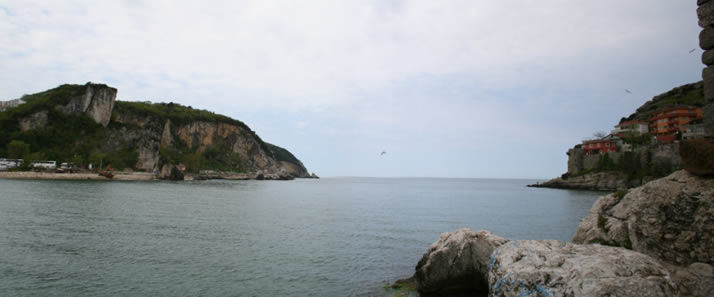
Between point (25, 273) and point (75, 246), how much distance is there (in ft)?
18.1

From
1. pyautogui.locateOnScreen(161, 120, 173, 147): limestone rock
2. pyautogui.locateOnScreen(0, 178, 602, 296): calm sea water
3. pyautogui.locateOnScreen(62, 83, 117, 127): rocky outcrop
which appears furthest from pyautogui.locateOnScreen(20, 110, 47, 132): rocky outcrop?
pyautogui.locateOnScreen(0, 178, 602, 296): calm sea water

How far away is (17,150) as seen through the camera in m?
120

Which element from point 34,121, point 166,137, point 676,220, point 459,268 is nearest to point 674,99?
point 459,268

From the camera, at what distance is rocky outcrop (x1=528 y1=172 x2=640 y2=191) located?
84.8 m

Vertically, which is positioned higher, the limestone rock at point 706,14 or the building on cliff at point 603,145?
the building on cliff at point 603,145

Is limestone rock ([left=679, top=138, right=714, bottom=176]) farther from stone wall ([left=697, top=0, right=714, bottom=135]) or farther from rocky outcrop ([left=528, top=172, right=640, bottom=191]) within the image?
rocky outcrop ([left=528, top=172, right=640, bottom=191])

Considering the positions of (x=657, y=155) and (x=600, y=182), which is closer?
(x=657, y=155)

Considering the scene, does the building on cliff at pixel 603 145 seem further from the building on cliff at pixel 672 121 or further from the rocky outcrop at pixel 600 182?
the rocky outcrop at pixel 600 182

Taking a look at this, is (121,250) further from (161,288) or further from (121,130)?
(121,130)

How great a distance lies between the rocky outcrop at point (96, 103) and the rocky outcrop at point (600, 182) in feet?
634

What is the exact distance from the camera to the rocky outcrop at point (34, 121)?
14150 cm

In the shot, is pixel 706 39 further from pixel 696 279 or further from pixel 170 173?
pixel 170 173

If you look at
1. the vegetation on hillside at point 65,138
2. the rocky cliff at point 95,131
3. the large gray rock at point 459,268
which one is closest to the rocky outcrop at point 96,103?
the rocky cliff at point 95,131

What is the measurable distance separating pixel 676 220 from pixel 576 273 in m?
3.57
